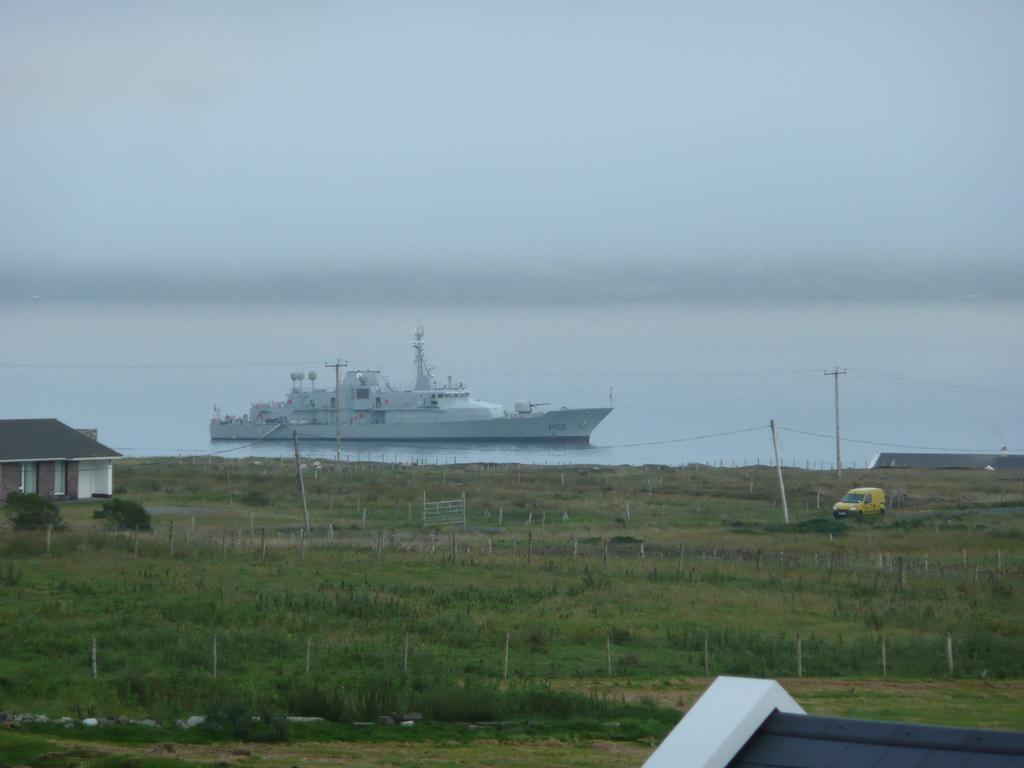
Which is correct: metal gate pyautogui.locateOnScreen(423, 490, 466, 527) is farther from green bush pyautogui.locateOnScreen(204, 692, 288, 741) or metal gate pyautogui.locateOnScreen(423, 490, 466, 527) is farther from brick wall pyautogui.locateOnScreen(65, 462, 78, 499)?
green bush pyautogui.locateOnScreen(204, 692, 288, 741)

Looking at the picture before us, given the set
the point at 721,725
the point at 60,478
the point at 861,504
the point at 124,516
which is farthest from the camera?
the point at 861,504

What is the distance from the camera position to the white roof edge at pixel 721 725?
477 centimetres

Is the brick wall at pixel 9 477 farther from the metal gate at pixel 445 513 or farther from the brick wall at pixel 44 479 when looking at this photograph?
the metal gate at pixel 445 513

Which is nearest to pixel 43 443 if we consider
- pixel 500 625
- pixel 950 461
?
pixel 500 625

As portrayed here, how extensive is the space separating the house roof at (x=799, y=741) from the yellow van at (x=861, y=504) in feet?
139

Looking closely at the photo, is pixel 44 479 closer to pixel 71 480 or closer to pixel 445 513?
pixel 71 480

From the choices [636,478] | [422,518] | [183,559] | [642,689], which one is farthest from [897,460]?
[642,689]

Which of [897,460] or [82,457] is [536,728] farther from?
[897,460]

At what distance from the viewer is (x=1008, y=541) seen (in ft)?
119

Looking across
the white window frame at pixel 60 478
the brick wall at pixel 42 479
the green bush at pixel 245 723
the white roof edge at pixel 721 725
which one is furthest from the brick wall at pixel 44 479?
the white roof edge at pixel 721 725

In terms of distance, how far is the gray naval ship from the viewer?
395ft

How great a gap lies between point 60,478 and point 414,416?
256 ft

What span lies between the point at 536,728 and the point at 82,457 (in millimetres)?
31716

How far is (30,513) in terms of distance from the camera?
3469cm
